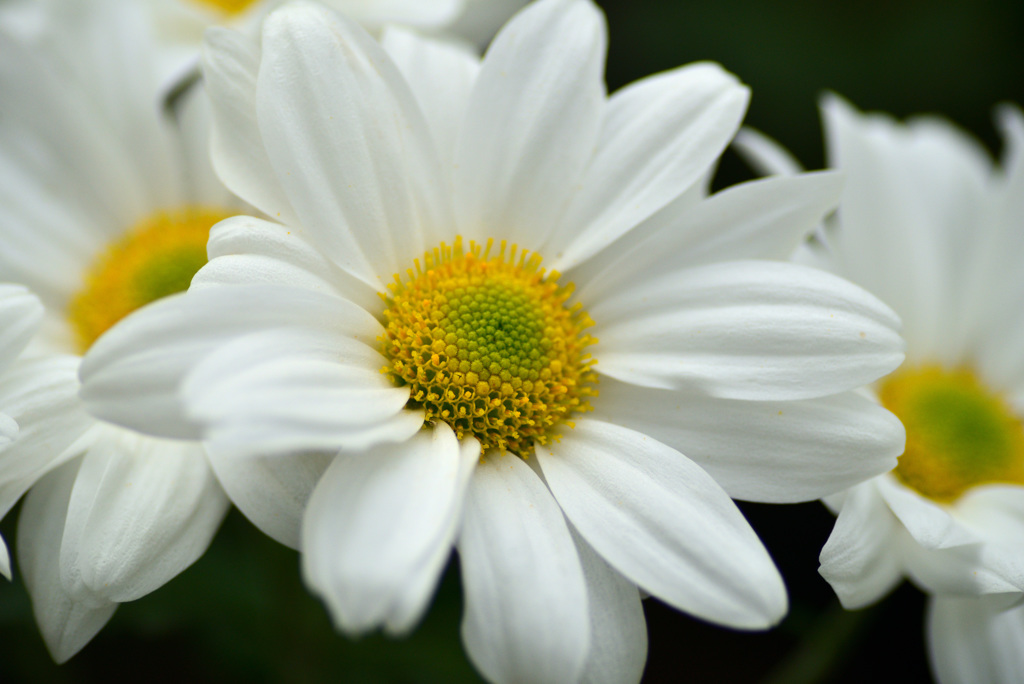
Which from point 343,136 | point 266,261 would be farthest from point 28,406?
point 343,136

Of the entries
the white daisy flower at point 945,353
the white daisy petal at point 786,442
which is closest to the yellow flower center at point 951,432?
the white daisy flower at point 945,353

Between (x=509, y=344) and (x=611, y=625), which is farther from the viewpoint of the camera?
(x=509, y=344)

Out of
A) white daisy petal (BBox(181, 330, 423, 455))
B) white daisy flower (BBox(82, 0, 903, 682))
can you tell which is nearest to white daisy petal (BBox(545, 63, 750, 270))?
white daisy flower (BBox(82, 0, 903, 682))

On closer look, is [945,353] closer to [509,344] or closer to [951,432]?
[951,432]

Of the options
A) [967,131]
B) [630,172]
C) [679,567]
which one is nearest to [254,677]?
[679,567]

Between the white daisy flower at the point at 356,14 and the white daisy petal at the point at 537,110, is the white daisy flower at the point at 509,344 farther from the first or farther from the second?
the white daisy flower at the point at 356,14

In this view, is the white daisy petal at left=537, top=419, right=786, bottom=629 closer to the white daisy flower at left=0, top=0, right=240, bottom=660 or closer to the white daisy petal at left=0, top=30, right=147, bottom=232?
the white daisy flower at left=0, top=0, right=240, bottom=660
